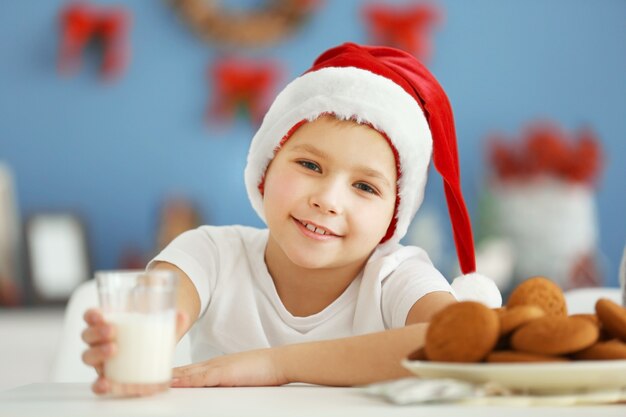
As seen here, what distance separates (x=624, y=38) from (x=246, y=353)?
2549mm

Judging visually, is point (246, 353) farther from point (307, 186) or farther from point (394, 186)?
point (394, 186)

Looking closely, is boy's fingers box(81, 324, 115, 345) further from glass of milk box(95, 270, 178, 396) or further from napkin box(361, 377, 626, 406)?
napkin box(361, 377, 626, 406)

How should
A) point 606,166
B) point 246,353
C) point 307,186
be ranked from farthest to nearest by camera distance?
point 606,166, point 307,186, point 246,353

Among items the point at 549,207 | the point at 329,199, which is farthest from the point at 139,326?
the point at 549,207

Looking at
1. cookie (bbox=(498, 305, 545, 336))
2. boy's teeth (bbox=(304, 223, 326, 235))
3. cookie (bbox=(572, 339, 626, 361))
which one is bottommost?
cookie (bbox=(572, 339, 626, 361))

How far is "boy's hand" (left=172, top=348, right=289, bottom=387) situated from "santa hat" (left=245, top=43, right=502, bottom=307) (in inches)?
15.7

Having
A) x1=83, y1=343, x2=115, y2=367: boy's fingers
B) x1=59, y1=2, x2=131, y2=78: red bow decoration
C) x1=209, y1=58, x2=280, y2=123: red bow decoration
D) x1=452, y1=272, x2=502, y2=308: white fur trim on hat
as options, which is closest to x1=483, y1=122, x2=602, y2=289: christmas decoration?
x1=209, y1=58, x2=280, y2=123: red bow decoration

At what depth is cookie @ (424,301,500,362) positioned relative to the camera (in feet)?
2.40

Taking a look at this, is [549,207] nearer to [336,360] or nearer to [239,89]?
[239,89]

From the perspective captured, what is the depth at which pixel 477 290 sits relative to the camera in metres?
1.33

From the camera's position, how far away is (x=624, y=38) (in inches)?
125

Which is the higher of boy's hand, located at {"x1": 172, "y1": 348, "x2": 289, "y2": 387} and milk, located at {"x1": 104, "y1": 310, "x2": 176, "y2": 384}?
milk, located at {"x1": 104, "y1": 310, "x2": 176, "y2": 384}

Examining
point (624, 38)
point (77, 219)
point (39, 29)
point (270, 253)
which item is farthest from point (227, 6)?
point (270, 253)

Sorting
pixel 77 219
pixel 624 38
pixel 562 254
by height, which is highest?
pixel 624 38
